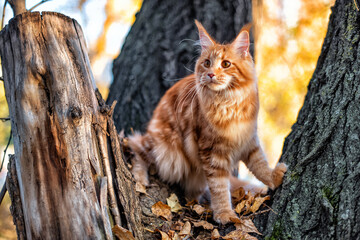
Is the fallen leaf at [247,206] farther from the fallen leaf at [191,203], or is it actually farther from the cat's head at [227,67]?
the cat's head at [227,67]

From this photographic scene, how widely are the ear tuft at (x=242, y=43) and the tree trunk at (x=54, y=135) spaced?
1290 mm

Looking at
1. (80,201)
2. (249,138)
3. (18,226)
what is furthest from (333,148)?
(18,226)

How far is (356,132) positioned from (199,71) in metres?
1.31

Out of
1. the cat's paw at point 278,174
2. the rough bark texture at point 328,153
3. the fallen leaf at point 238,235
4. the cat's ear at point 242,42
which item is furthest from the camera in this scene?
the cat's ear at point 242,42

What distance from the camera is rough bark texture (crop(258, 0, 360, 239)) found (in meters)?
1.74

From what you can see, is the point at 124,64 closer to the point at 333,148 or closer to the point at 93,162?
the point at 93,162

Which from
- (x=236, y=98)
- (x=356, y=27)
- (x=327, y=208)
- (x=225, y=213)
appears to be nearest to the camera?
(x=327, y=208)

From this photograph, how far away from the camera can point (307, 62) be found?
15.2 feet

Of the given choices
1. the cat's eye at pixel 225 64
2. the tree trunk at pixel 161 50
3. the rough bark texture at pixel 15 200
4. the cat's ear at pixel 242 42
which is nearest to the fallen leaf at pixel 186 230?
the rough bark texture at pixel 15 200

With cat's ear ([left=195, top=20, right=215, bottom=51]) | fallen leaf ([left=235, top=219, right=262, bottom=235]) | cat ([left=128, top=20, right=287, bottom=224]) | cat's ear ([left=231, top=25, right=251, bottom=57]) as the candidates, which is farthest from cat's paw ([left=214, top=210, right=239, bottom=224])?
cat's ear ([left=195, top=20, right=215, bottom=51])

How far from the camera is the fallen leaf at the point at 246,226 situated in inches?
83.5

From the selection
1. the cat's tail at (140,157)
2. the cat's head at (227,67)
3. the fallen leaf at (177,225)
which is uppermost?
the cat's head at (227,67)

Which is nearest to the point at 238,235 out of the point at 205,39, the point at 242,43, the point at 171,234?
the point at 171,234

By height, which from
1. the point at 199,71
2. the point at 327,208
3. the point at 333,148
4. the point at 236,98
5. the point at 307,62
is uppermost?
the point at 307,62
